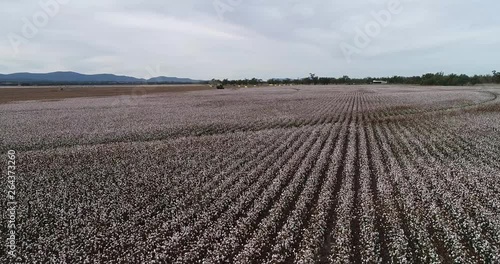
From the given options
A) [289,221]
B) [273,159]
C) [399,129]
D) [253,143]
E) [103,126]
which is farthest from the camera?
[103,126]

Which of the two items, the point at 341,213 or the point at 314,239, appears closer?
the point at 314,239

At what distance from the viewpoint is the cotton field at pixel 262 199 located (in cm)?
902

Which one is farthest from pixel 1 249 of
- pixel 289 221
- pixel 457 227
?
pixel 457 227

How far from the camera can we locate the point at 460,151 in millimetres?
19406

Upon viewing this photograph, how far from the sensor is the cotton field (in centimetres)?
902

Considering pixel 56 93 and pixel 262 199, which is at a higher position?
pixel 262 199

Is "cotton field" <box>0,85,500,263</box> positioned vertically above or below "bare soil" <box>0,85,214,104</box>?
above

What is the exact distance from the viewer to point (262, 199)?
12.5 m

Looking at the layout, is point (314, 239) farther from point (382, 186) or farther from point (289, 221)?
point (382, 186)

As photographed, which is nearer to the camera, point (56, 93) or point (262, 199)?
point (262, 199)

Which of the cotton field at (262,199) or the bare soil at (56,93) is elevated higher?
the cotton field at (262,199)

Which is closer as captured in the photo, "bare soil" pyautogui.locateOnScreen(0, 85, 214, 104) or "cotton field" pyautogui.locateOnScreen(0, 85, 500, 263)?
"cotton field" pyautogui.locateOnScreen(0, 85, 500, 263)

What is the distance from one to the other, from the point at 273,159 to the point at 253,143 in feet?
15.5

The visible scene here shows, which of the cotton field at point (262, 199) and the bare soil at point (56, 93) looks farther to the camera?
the bare soil at point (56, 93)
